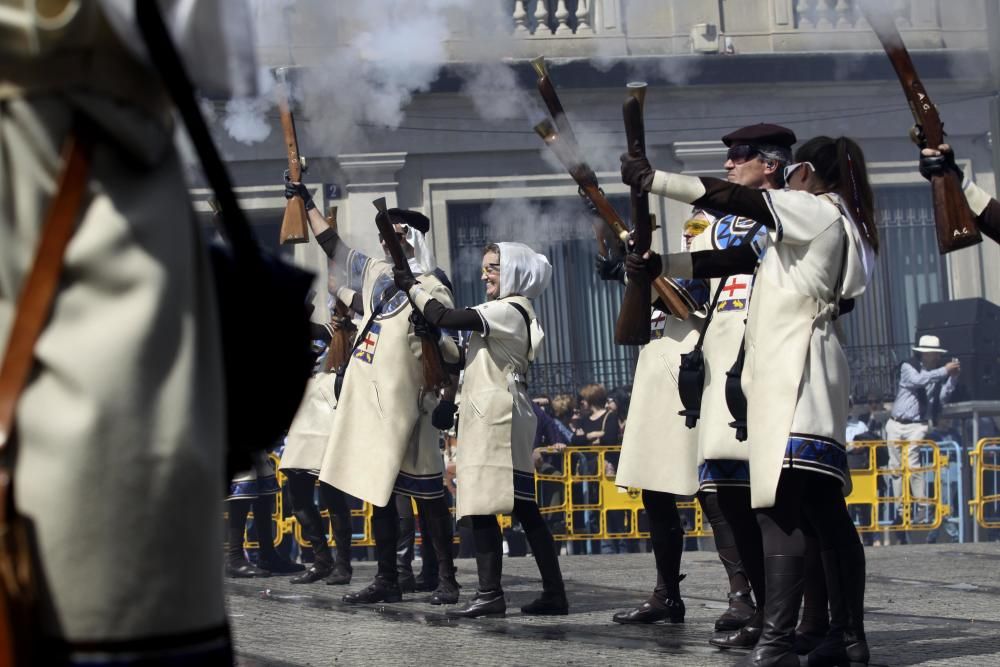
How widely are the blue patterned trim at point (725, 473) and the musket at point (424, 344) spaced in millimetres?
2894

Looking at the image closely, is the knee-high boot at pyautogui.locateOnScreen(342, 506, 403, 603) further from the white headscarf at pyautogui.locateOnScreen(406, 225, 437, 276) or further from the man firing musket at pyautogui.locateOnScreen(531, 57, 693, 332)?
the man firing musket at pyautogui.locateOnScreen(531, 57, 693, 332)

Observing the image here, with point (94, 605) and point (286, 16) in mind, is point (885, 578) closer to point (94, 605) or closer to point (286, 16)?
point (286, 16)

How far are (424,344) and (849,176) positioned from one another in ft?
12.1

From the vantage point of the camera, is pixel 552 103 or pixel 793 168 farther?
pixel 552 103

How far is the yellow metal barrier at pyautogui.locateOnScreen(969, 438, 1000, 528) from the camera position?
1521 centimetres

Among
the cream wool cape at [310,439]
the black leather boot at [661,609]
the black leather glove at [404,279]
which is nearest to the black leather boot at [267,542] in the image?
the cream wool cape at [310,439]

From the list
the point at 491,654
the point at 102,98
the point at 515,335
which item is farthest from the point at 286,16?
the point at 102,98

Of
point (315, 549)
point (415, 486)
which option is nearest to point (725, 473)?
point (415, 486)

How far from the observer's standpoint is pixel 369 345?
1002cm

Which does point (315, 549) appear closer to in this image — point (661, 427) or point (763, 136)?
point (661, 427)

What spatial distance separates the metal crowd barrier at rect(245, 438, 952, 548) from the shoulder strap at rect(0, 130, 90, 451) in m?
12.9

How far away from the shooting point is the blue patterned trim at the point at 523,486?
892 centimetres

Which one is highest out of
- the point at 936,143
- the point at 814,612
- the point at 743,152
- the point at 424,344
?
the point at 743,152

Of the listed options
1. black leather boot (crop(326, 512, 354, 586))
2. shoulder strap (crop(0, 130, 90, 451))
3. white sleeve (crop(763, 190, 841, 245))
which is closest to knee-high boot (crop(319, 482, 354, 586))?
black leather boot (crop(326, 512, 354, 586))
